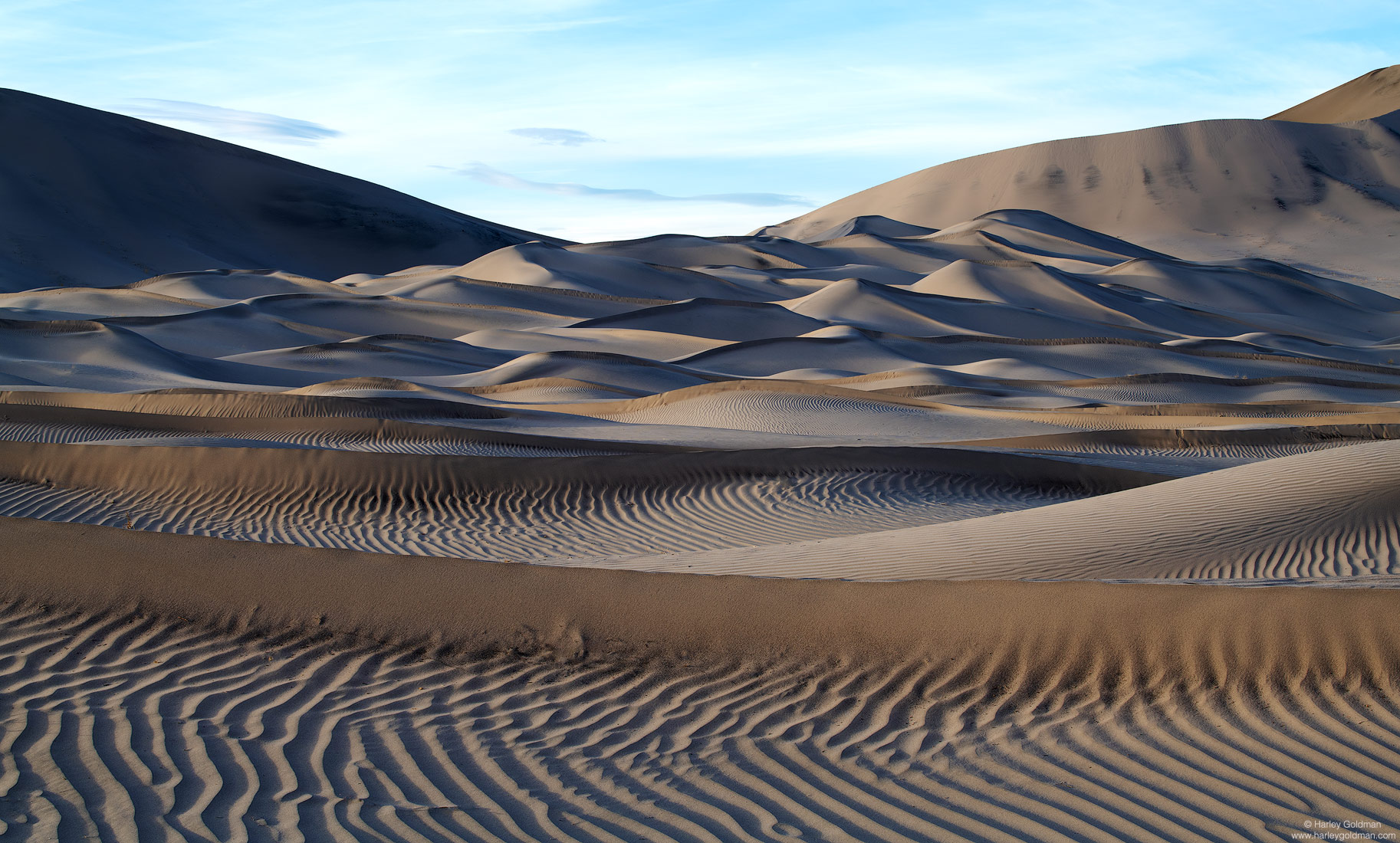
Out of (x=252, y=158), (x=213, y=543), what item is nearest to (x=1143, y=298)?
(x=213, y=543)

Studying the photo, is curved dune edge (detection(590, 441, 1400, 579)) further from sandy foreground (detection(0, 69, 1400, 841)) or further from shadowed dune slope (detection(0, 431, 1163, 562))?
shadowed dune slope (detection(0, 431, 1163, 562))

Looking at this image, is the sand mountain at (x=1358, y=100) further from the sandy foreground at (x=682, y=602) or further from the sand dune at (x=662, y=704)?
the sand dune at (x=662, y=704)

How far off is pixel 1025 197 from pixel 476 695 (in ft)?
335

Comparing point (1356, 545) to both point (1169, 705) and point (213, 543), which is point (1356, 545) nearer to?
point (1169, 705)

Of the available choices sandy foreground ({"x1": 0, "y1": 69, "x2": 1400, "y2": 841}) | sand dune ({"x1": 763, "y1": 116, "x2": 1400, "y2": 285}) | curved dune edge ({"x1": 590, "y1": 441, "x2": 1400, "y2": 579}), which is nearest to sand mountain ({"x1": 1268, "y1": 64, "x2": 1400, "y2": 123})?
sand dune ({"x1": 763, "y1": 116, "x2": 1400, "y2": 285})

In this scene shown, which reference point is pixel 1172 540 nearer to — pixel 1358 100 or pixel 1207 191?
pixel 1207 191

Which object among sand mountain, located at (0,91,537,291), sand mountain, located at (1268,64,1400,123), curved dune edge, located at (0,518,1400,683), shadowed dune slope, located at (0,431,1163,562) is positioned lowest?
shadowed dune slope, located at (0,431,1163,562)

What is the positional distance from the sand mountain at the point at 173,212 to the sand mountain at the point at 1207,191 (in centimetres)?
3577

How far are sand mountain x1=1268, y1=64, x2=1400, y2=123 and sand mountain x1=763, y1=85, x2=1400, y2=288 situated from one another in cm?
2307

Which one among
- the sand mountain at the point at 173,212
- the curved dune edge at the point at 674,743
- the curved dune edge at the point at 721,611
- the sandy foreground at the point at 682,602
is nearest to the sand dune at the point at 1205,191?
the sand mountain at the point at 173,212

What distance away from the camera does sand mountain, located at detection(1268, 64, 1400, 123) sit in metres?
122

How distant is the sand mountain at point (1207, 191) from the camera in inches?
3406

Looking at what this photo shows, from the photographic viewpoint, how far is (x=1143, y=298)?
A: 55.7 meters

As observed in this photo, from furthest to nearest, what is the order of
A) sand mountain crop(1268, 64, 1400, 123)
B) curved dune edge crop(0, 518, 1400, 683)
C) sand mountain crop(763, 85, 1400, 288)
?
sand mountain crop(1268, 64, 1400, 123), sand mountain crop(763, 85, 1400, 288), curved dune edge crop(0, 518, 1400, 683)
